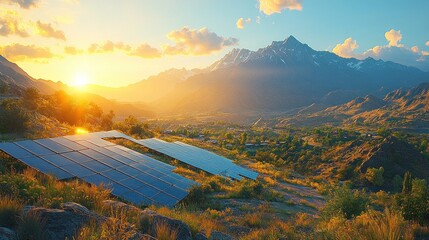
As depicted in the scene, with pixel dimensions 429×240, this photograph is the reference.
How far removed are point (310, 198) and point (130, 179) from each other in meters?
18.4

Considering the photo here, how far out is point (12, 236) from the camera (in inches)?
281

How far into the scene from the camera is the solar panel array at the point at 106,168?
651 inches

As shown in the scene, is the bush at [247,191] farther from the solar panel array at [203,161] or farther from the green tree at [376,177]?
the green tree at [376,177]

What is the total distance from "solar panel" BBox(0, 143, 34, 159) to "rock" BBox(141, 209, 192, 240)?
1119cm

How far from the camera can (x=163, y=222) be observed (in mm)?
9609

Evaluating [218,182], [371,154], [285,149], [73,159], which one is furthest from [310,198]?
[285,149]

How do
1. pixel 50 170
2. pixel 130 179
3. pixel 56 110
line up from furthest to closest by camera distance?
pixel 56 110
pixel 130 179
pixel 50 170

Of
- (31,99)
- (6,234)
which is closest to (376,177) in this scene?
(6,234)

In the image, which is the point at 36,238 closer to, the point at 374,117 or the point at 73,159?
the point at 73,159

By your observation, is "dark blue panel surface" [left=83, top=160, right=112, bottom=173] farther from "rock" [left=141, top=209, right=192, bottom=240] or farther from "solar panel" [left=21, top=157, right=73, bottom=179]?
"rock" [left=141, top=209, right=192, bottom=240]

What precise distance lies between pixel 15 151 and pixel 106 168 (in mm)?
5084

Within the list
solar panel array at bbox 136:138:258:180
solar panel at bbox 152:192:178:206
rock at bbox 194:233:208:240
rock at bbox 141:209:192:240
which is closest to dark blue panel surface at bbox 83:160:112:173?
solar panel at bbox 152:192:178:206

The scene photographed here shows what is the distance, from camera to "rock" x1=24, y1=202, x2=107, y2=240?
7855 mm

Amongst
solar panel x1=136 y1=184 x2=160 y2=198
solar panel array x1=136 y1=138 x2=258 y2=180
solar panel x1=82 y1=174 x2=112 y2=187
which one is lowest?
solar panel array x1=136 y1=138 x2=258 y2=180
